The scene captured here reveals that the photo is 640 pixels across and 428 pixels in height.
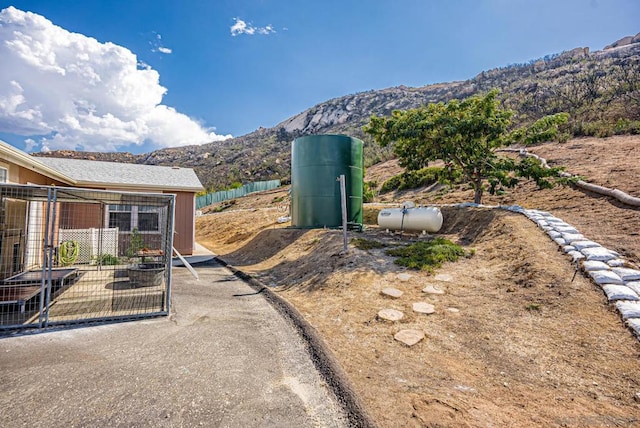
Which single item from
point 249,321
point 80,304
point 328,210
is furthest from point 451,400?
point 328,210

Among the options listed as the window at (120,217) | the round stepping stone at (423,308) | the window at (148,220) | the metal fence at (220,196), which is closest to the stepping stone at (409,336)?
the round stepping stone at (423,308)

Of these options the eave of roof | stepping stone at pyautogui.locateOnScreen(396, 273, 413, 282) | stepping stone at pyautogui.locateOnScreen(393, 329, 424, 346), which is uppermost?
the eave of roof

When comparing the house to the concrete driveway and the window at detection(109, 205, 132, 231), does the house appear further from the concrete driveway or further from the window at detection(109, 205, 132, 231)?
the concrete driveway

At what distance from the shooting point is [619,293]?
4.09 metres

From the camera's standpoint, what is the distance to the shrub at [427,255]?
6.56 m

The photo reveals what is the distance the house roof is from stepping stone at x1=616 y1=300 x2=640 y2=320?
37.5 feet

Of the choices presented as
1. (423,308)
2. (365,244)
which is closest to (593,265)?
(423,308)

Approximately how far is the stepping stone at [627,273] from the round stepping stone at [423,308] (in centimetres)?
269

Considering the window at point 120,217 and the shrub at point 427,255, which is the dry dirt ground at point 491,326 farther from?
the window at point 120,217

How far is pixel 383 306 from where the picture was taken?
4992 millimetres

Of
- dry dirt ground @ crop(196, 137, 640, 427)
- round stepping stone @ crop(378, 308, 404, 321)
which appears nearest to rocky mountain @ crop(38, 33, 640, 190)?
dry dirt ground @ crop(196, 137, 640, 427)

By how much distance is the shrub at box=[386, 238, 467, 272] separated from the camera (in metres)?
6.56

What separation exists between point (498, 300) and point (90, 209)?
11.8 meters

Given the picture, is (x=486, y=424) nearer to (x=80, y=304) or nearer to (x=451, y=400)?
(x=451, y=400)
